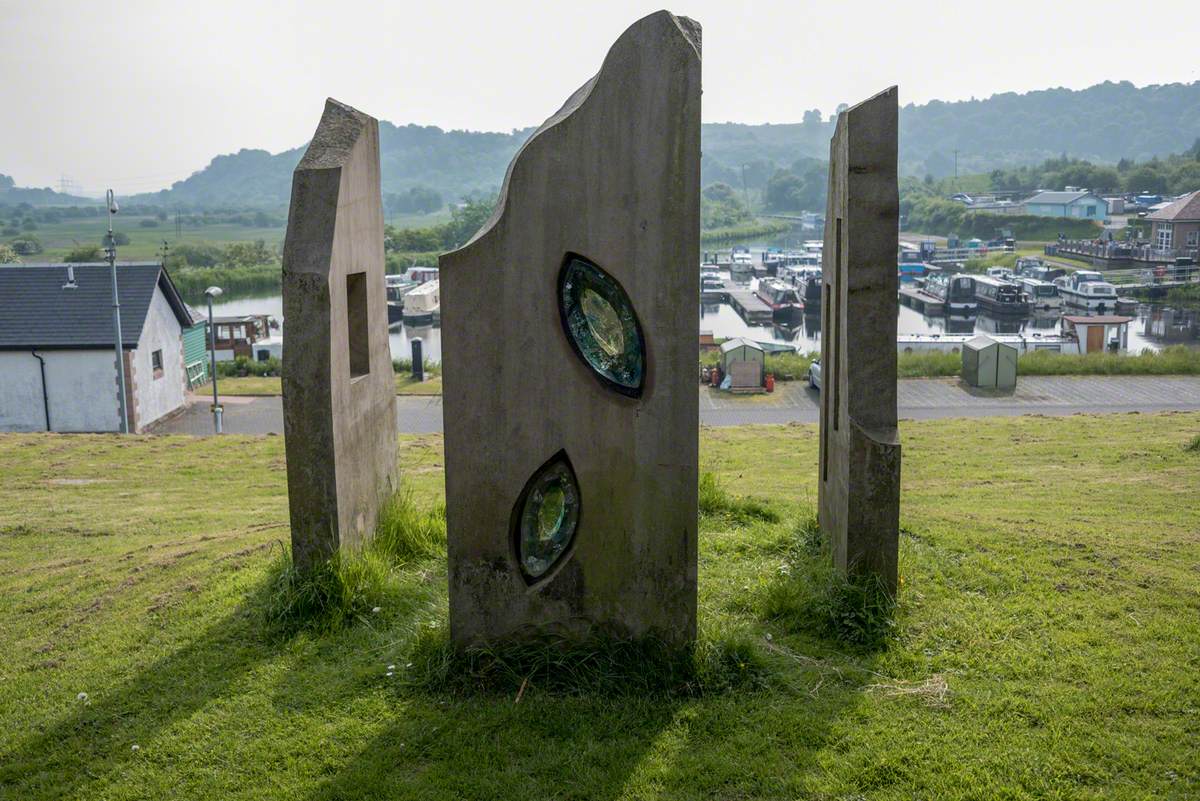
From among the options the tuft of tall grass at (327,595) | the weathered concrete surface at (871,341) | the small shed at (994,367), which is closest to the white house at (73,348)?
the tuft of tall grass at (327,595)

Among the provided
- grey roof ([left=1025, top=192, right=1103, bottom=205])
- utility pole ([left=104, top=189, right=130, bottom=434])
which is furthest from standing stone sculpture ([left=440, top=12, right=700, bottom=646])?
grey roof ([left=1025, top=192, right=1103, bottom=205])

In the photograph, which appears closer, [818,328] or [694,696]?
[694,696]

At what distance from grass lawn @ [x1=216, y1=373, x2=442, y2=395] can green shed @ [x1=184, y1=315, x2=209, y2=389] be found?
0.65 metres

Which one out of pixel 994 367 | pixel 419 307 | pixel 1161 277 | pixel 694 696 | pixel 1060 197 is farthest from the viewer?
pixel 1060 197

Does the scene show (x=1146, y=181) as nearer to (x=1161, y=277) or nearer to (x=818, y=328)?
(x=1161, y=277)

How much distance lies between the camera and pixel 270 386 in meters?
34.6

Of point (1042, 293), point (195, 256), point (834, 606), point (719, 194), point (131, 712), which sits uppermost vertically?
point (719, 194)

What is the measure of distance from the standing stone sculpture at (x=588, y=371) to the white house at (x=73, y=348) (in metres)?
24.0

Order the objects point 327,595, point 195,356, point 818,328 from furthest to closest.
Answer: point 818,328 < point 195,356 < point 327,595

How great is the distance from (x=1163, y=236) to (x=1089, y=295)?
19383 mm

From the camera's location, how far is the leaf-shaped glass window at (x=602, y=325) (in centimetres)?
659

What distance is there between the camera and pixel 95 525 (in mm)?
12953

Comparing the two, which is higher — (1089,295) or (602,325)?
(1089,295)

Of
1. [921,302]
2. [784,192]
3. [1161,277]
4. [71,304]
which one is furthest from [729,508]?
[784,192]
